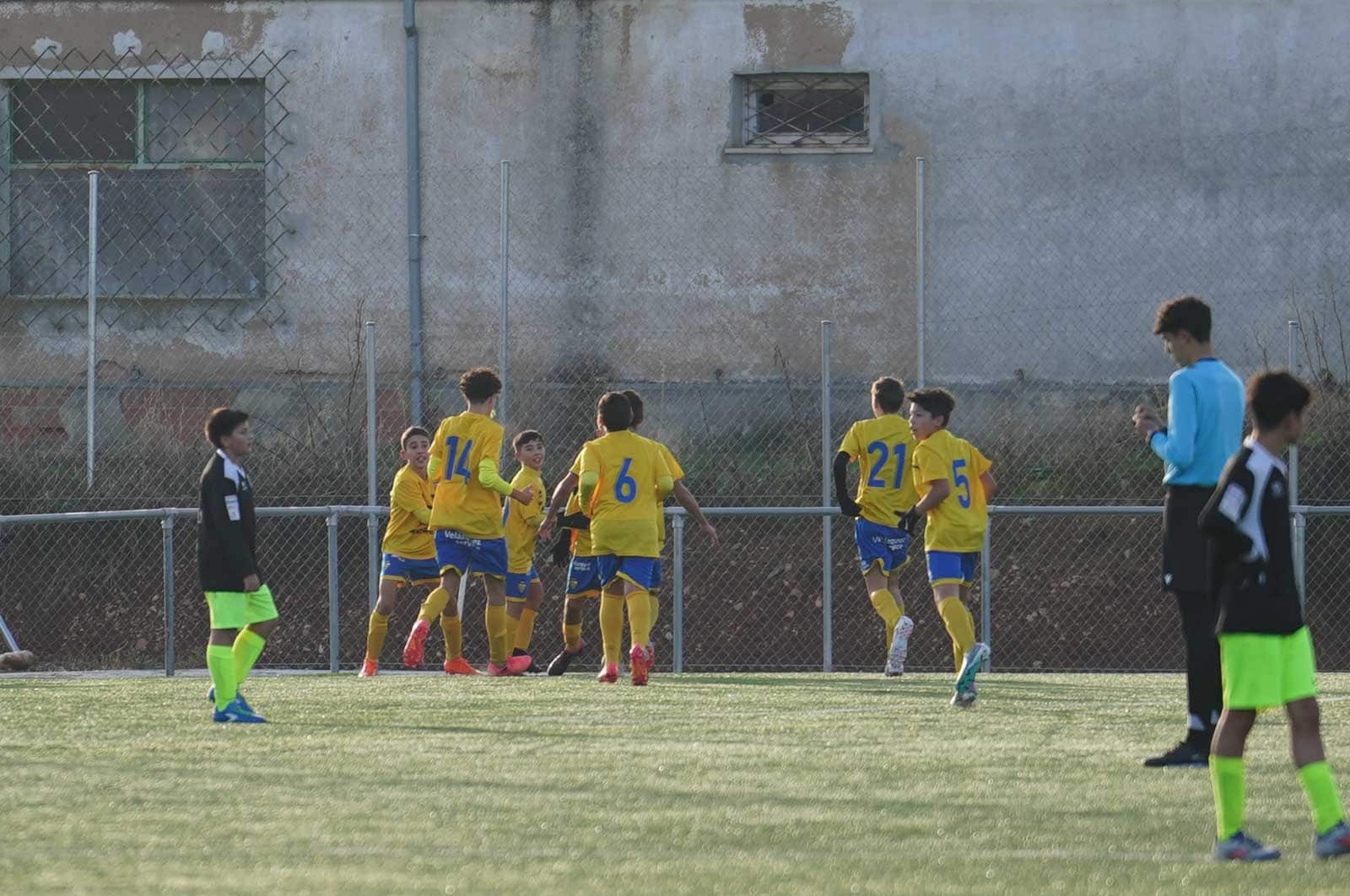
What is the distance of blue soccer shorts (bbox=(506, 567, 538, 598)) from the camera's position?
14070 mm

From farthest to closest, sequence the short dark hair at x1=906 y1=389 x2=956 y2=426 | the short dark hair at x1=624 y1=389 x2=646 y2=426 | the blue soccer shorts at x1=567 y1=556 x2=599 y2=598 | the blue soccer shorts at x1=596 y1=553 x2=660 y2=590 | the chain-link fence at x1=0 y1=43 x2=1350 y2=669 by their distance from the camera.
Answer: the chain-link fence at x1=0 y1=43 x2=1350 y2=669, the blue soccer shorts at x1=567 y1=556 x2=599 y2=598, the short dark hair at x1=624 y1=389 x2=646 y2=426, the blue soccer shorts at x1=596 y1=553 x2=660 y2=590, the short dark hair at x1=906 y1=389 x2=956 y2=426

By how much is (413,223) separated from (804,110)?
132 inches

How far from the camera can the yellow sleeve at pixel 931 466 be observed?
11.1 meters

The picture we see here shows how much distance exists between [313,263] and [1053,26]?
627 cm

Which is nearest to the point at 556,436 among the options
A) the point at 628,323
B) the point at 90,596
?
the point at 628,323

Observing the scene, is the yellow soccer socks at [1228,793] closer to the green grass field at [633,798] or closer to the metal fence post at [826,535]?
the green grass field at [633,798]

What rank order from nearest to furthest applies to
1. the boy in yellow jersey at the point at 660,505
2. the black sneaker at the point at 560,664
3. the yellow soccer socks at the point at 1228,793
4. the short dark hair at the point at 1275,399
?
the yellow soccer socks at the point at 1228,793 → the short dark hair at the point at 1275,399 → the boy in yellow jersey at the point at 660,505 → the black sneaker at the point at 560,664

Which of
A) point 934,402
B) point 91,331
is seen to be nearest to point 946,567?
point 934,402

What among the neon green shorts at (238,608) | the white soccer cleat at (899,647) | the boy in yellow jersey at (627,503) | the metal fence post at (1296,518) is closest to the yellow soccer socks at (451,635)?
the boy in yellow jersey at (627,503)

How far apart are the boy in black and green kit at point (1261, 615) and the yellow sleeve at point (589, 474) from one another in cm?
635

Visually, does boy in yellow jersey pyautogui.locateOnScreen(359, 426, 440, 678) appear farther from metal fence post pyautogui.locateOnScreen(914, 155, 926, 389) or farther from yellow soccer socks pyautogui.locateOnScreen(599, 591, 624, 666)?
metal fence post pyautogui.locateOnScreen(914, 155, 926, 389)

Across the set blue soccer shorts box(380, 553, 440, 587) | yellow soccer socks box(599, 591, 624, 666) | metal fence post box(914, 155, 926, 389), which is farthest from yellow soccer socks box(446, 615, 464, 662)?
metal fence post box(914, 155, 926, 389)

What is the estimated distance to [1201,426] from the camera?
754 centimetres

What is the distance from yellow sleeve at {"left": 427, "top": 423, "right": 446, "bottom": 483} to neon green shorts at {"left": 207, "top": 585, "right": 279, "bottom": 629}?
353 cm
